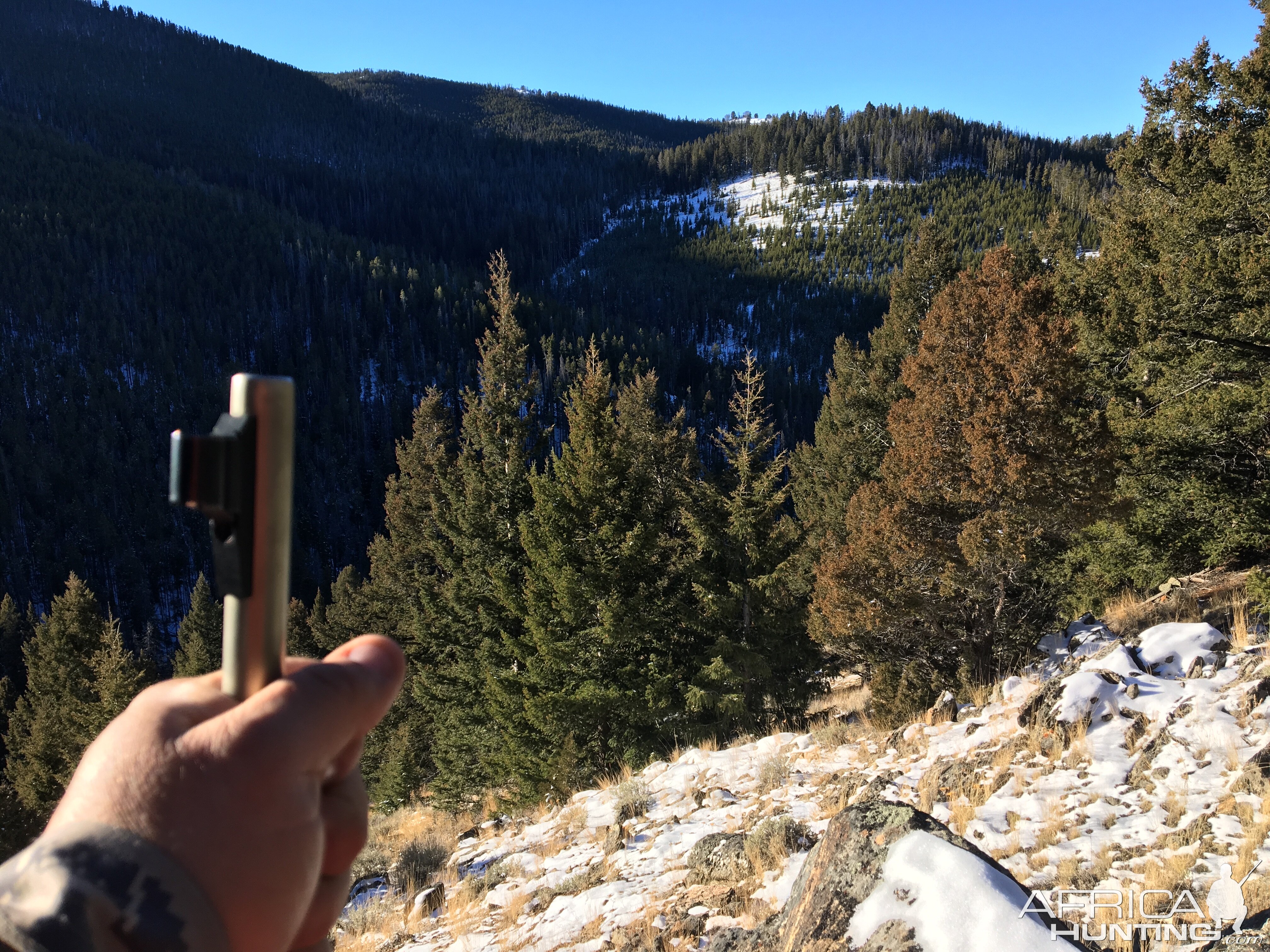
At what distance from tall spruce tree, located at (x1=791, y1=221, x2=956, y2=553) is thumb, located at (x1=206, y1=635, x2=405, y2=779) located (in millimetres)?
14645

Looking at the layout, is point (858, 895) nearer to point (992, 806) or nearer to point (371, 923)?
point (992, 806)

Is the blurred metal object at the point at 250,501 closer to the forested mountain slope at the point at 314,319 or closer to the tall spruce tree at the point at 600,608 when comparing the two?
the tall spruce tree at the point at 600,608

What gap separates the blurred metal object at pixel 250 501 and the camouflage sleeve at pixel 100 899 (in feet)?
1.08

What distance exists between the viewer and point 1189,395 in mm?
12016

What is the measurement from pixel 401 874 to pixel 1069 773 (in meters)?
7.89

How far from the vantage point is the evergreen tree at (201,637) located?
33750mm

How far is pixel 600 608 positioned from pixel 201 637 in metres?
30.7

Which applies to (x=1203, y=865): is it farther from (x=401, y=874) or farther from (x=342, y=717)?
(x=401, y=874)

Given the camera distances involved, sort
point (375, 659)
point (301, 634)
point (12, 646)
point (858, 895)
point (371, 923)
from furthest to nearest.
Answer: point (12, 646), point (301, 634), point (371, 923), point (858, 895), point (375, 659)

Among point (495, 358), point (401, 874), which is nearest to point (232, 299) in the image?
point (495, 358)

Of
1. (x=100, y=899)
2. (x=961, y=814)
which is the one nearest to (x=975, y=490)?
(x=961, y=814)

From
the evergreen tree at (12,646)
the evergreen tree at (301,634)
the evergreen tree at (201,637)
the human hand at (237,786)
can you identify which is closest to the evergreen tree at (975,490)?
the human hand at (237,786)

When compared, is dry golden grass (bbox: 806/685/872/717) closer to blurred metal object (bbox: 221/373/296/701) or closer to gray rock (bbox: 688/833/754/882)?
gray rock (bbox: 688/833/754/882)

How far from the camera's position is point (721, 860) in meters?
6.01
